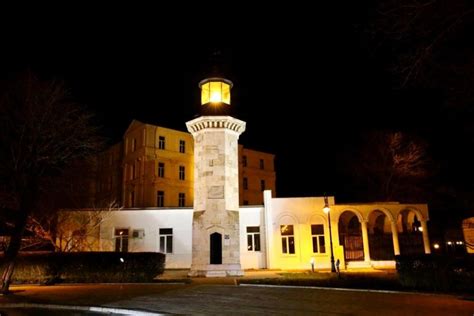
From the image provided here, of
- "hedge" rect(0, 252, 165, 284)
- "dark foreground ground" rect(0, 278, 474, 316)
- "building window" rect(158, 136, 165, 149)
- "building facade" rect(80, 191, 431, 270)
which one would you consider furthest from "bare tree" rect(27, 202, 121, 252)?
"building window" rect(158, 136, 165, 149)

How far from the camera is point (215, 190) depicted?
20.7 m

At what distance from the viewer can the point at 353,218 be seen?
108 ft

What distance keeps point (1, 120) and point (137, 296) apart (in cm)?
857

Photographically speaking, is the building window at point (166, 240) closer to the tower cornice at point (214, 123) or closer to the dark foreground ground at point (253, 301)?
the tower cornice at point (214, 123)

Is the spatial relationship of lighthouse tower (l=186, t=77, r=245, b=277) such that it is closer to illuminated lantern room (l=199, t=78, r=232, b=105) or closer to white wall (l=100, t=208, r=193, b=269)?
illuminated lantern room (l=199, t=78, r=232, b=105)

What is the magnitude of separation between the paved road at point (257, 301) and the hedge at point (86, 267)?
286cm

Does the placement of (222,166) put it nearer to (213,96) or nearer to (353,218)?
(213,96)

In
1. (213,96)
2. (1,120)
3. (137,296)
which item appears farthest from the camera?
(213,96)

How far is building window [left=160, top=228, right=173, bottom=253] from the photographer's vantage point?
79.7 ft

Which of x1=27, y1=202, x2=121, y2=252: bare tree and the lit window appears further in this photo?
the lit window

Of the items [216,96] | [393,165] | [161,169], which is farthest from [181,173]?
[393,165]

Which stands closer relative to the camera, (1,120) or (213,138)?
(1,120)

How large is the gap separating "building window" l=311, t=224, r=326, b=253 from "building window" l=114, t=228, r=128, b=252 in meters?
11.7

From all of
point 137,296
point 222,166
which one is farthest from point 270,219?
point 137,296
